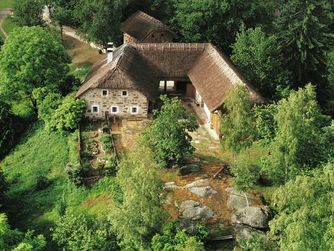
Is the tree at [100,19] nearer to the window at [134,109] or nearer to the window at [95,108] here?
the window at [95,108]

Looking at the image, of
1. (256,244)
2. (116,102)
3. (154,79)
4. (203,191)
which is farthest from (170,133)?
(154,79)

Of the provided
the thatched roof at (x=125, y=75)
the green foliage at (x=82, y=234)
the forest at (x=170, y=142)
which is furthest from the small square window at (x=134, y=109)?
the green foliage at (x=82, y=234)

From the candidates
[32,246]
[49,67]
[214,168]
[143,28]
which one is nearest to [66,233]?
[32,246]

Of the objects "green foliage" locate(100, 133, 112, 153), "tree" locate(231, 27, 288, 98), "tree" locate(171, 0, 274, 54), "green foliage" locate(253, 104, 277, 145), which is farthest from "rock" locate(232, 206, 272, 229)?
"tree" locate(171, 0, 274, 54)

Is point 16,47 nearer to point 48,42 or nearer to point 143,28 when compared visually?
point 48,42

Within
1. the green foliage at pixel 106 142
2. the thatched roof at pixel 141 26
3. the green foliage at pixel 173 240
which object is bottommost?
the green foliage at pixel 173 240

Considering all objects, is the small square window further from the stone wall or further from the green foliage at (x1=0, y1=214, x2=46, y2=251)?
the green foliage at (x1=0, y1=214, x2=46, y2=251)

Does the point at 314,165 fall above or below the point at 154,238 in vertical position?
above
